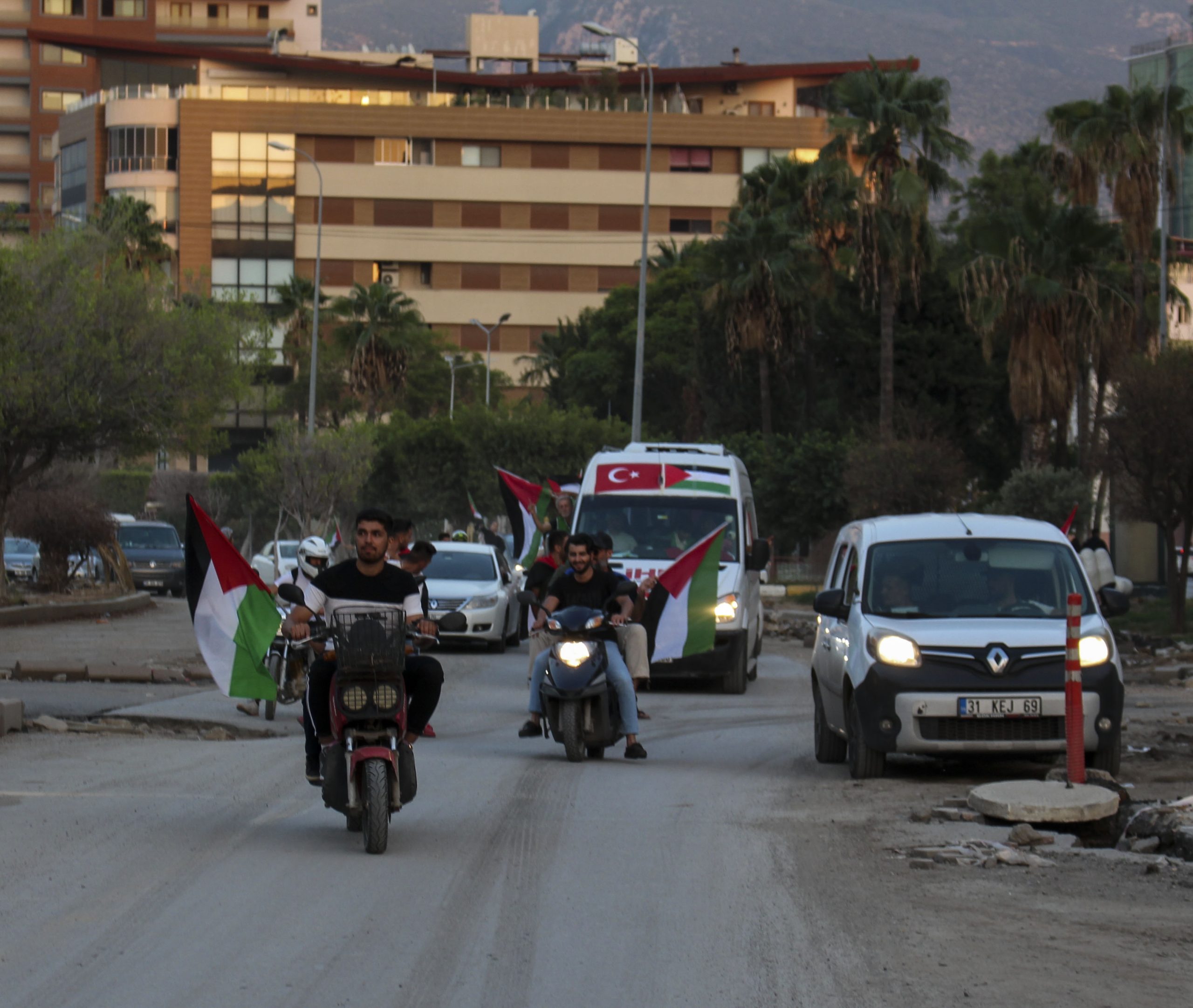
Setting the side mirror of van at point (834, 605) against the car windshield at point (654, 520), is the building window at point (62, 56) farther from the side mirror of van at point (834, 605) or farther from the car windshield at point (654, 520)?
the side mirror of van at point (834, 605)

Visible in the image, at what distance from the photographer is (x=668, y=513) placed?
802 inches

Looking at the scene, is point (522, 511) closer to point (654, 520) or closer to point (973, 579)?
point (654, 520)

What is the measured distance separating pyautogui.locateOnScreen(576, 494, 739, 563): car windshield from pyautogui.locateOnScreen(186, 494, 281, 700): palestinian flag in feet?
28.2

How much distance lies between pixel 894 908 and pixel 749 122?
3855 inches

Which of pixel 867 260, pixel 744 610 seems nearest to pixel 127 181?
pixel 867 260

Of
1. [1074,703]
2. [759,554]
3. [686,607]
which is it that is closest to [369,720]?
[1074,703]

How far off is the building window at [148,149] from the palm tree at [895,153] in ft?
198

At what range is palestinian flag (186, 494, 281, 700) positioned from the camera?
37.4 ft

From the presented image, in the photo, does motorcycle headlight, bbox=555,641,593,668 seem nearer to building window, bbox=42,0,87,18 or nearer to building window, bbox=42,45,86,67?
building window, bbox=42,45,86,67

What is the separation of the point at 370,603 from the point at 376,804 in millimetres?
944

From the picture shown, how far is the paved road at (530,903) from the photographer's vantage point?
5.79m

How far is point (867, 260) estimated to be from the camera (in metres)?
46.2

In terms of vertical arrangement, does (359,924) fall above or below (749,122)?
below

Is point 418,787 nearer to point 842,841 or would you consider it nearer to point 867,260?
point 842,841
